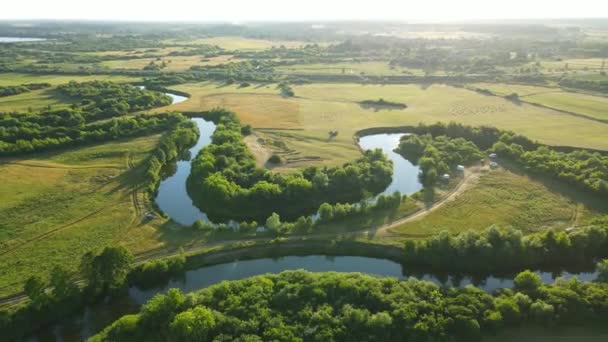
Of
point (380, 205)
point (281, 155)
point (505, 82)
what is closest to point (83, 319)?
point (380, 205)

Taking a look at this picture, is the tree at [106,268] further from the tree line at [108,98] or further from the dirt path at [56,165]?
the tree line at [108,98]

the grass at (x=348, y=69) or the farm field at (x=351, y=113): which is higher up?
the grass at (x=348, y=69)

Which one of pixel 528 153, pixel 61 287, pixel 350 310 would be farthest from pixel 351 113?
pixel 61 287

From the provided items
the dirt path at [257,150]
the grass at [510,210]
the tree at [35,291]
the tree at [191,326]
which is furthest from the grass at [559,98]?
the tree at [35,291]

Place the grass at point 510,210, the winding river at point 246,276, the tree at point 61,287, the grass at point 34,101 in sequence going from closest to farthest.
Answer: the tree at point 61,287, the winding river at point 246,276, the grass at point 510,210, the grass at point 34,101

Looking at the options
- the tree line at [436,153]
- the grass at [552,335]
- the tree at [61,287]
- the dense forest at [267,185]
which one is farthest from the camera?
the tree line at [436,153]

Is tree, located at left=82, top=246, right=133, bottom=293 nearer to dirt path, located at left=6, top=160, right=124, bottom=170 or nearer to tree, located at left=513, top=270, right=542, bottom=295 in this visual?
dirt path, located at left=6, top=160, right=124, bottom=170

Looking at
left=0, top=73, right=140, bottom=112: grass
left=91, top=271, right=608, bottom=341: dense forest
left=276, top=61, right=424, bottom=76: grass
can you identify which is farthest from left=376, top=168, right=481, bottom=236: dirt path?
left=276, top=61, right=424, bottom=76: grass
